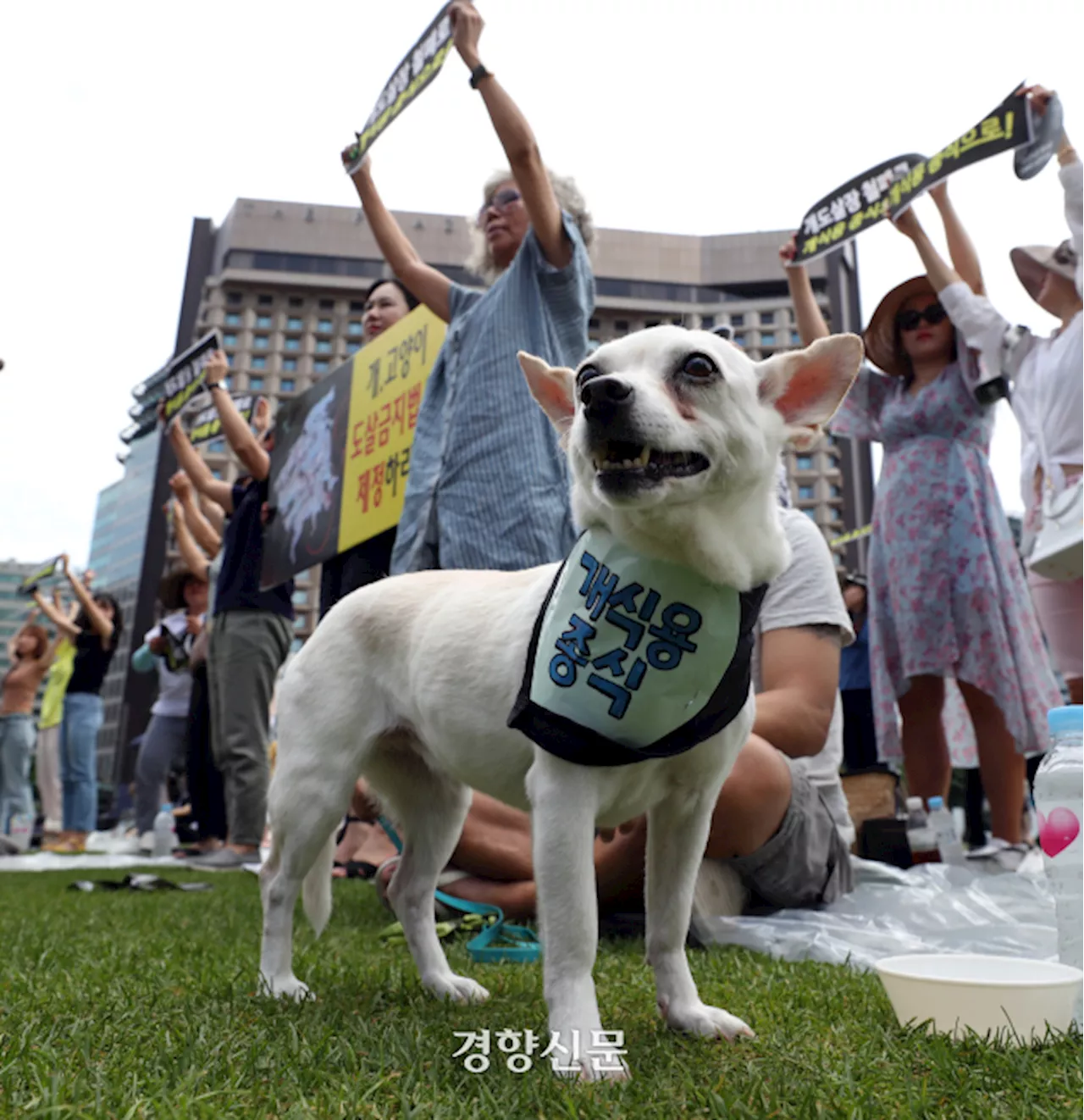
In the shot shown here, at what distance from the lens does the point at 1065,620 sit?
10.4ft

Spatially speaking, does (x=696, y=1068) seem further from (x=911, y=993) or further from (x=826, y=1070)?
(x=911, y=993)

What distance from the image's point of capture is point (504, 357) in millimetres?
3115

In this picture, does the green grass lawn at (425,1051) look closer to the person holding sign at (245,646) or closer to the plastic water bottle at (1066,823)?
the plastic water bottle at (1066,823)

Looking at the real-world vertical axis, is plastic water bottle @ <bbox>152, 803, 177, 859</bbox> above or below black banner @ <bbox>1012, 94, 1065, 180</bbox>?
below

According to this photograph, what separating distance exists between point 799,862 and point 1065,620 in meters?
1.32

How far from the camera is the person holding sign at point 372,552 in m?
4.25

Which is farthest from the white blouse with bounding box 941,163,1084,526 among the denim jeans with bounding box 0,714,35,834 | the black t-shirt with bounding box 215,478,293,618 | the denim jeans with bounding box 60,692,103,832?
A: the denim jeans with bounding box 0,714,35,834

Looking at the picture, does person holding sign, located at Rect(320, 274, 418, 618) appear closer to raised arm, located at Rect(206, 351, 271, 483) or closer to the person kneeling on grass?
raised arm, located at Rect(206, 351, 271, 483)

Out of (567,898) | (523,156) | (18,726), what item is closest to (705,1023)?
(567,898)

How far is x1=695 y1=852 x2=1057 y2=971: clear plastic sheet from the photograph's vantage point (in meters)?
2.48

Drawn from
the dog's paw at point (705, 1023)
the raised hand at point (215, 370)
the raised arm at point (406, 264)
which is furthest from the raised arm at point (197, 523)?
the dog's paw at point (705, 1023)

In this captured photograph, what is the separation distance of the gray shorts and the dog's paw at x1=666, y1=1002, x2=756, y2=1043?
1.20 metres

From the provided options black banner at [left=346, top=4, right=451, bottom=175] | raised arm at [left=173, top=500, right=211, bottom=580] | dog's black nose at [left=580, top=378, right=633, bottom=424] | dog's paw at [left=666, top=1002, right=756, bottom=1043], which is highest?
black banner at [left=346, top=4, right=451, bottom=175]

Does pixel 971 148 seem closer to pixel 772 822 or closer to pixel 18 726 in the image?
pixel 772 822
